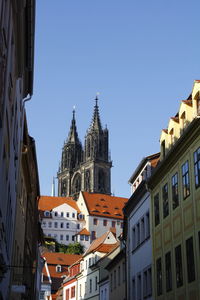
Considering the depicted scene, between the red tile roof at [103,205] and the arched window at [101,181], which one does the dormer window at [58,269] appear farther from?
the arched window at [101,181]

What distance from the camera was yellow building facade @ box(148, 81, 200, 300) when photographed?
21.8 m

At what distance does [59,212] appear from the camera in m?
146

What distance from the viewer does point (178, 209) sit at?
79.9 ft

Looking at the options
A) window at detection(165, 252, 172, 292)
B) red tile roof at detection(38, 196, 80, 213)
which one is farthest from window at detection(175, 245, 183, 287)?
red tile roof at detection(38, 196, 80, 213)

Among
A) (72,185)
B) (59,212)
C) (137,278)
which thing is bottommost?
(137,278)

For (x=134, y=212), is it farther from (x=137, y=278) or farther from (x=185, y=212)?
(x=185, y=212)

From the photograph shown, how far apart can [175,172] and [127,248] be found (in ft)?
47.0

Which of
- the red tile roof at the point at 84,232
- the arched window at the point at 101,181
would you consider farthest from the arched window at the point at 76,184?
the red tile roof at the point at 84,232

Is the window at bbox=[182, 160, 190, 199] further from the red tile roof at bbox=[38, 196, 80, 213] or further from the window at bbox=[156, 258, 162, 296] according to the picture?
the red tile roof at bbox=[38, 196, 80, 213]

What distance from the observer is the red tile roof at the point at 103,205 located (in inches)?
5640

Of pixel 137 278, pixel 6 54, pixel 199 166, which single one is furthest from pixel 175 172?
pixel 6 54

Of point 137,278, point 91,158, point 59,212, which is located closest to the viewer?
point 137,278

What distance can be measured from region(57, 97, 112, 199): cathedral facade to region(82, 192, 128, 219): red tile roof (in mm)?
11852

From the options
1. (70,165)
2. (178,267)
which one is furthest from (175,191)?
(70,165)
